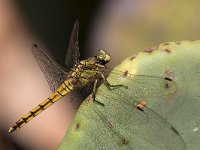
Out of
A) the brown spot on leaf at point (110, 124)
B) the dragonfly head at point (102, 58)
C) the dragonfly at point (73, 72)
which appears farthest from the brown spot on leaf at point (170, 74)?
the dragonfly head at point (102, 58)

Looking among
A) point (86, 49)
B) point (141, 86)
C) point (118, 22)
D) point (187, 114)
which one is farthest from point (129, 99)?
point (86, 49)

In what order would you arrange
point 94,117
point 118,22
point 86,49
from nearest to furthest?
point 94,117 → point 118,22 → point 86,49

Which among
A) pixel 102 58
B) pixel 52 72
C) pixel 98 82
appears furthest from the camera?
pixel 52 72

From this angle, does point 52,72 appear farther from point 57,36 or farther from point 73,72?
point 57,36

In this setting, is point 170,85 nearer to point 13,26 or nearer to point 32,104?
point 32,104

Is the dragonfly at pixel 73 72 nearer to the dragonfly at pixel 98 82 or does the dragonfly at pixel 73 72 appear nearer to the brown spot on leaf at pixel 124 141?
the dragonfly at pixel 98 82

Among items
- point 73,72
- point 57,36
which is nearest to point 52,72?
point 73,72

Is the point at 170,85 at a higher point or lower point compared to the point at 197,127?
higher
